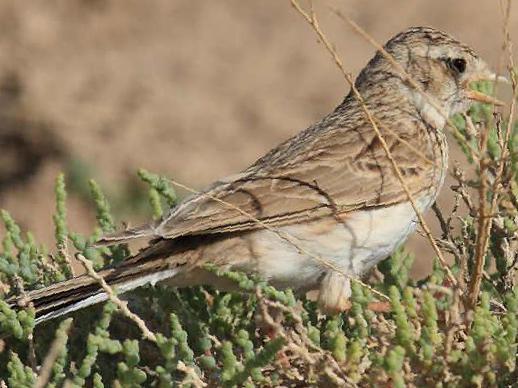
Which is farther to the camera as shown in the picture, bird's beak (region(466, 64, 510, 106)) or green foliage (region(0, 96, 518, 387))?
bird's beak (region(466, 64, 510, 106))

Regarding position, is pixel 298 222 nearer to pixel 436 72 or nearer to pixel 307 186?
pixel 307 186

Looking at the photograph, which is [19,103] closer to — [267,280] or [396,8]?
[396,8]

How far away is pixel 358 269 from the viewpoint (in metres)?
5.54

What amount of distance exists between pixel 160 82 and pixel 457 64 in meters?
5.74

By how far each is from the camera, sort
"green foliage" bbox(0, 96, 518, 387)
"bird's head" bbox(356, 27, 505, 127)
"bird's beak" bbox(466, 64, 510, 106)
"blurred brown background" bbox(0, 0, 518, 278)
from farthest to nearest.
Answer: "blurred brown background" bbox(0, 0, 518, 278) < "bird's head" bbox(356, 27, 505, 127) < "bird's beak" bbox(466, 64, 510, 106) < "green foliage" bbox(0, 96, 518, 387)

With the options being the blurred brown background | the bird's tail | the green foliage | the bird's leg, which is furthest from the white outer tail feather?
the blurred brown background

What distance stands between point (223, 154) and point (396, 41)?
4.70 metres

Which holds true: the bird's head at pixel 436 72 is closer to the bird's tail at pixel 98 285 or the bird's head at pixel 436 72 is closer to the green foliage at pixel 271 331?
the green foliage at pixel 271 331

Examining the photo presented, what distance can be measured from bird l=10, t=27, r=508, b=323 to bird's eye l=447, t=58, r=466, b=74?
0.19 meters

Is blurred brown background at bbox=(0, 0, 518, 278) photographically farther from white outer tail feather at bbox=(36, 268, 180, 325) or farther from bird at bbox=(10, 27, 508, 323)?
white outer tail feather at bbox=(36, 268, 180, 325)

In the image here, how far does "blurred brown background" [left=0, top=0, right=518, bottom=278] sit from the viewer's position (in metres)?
10.7

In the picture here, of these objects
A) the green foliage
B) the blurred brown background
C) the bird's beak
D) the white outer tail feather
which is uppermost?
the blurred brown background

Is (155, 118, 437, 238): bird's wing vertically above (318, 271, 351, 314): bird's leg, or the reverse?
(155, 118, 437, 238): bird's wing

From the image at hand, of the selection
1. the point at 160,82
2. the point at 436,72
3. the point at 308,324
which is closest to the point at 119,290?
the point at 308,324
